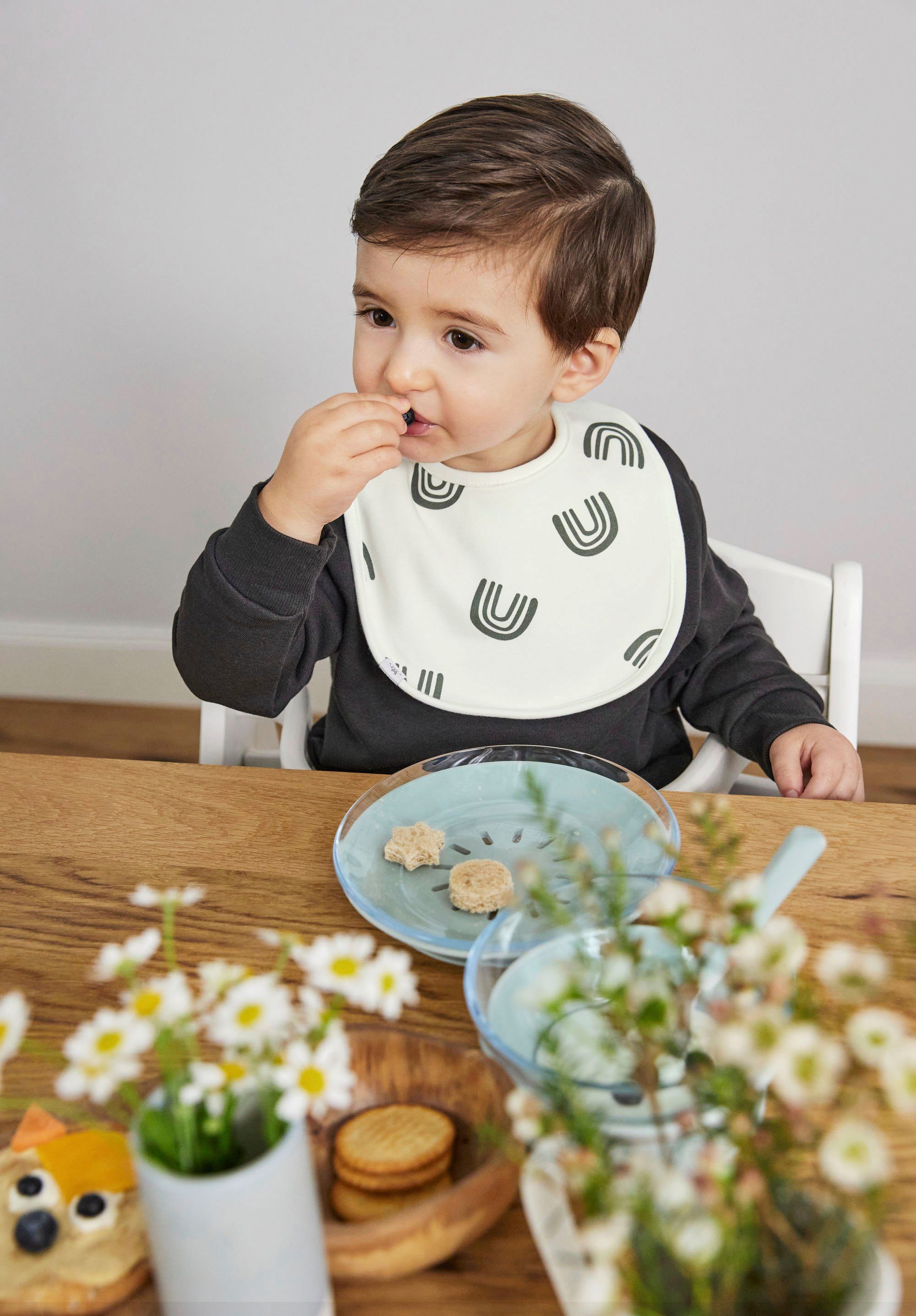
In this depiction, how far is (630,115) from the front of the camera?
74.2 inches

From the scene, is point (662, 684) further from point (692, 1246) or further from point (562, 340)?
point (692, 1246)

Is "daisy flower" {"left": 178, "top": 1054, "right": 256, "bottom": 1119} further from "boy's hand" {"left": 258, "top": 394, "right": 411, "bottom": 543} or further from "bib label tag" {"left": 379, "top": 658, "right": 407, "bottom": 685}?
"bib label tag" {"left": 379, "top": 658, "right": 407, "bottom": 685}

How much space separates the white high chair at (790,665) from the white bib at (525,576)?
5.0 inches

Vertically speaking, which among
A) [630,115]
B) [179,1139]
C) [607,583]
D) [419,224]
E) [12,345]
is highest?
[630,115]

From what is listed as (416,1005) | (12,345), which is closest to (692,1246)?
(416,1005)

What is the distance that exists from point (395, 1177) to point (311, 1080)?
177mm

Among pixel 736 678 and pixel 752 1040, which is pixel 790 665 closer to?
pixel 736 678

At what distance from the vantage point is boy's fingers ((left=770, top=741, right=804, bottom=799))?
102 cm

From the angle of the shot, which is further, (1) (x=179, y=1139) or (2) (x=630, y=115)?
(2) (x=630, y=115)

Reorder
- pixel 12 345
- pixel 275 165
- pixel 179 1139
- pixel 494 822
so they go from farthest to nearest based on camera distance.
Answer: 1. pixel 12 345
2. pixel 275 165
3. pixel 494 822
4. pixel 179 1139

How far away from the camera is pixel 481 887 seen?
28.8 inches

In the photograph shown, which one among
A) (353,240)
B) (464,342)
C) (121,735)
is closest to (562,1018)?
(464,342)

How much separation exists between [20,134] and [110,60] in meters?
0.27

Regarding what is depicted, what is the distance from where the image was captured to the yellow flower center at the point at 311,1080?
0.38 metres
